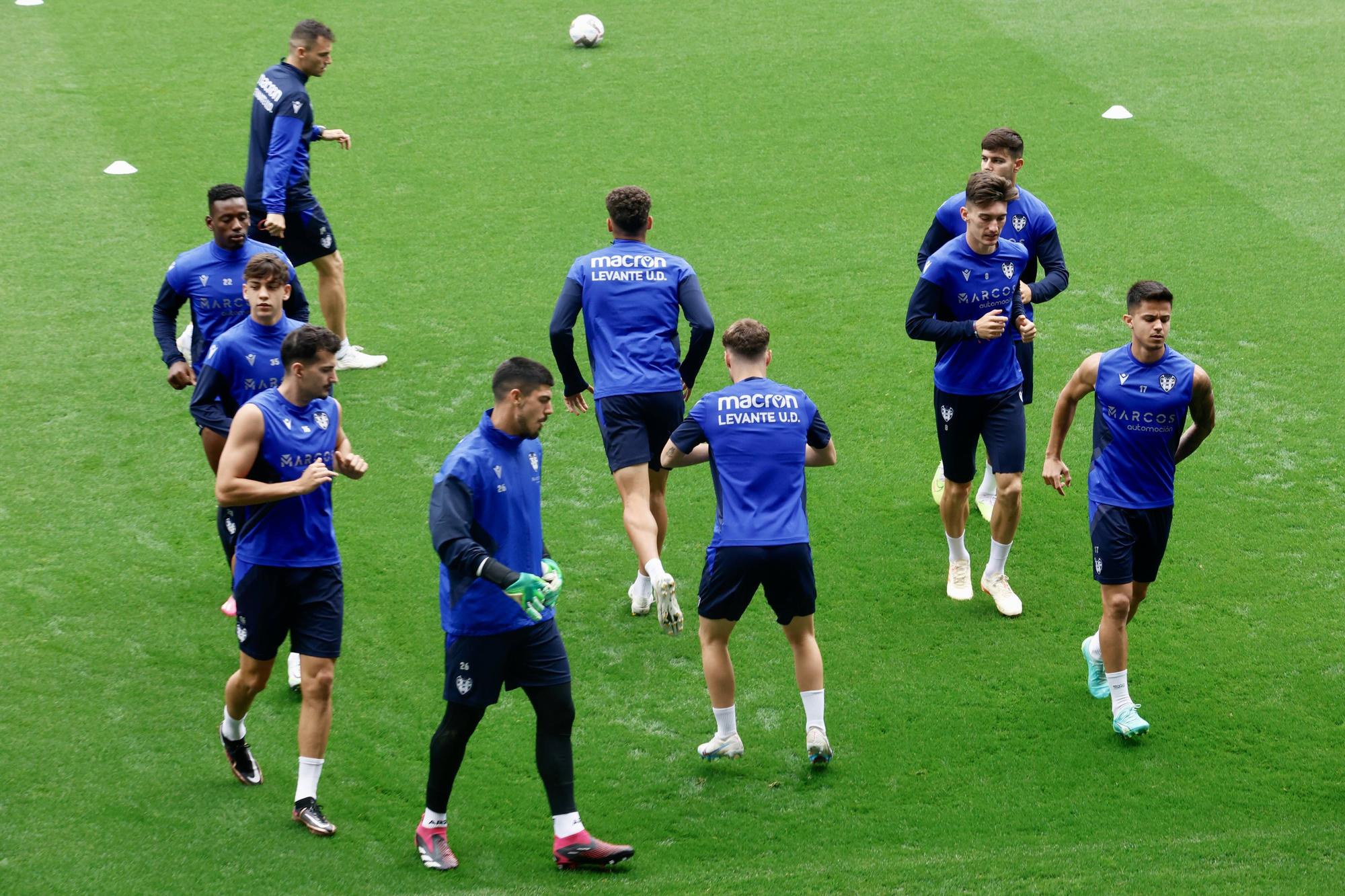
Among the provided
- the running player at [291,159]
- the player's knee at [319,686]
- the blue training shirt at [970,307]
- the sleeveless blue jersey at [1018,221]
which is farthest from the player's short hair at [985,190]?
the running player at [291,159]

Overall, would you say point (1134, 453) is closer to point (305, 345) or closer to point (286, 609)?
point (305, 345)

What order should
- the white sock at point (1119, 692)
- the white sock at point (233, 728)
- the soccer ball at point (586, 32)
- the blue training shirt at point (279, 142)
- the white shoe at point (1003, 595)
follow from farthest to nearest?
the soccer ball at point (586, 32), the blue training shirt at point (279, 142), the white shoe at point (1003, 595), the white sock at point (1119, 692), the white sock at point (233, 728)

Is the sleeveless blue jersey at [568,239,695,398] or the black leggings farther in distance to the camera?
the sleeveless blue jersey at [568,239,695,398]

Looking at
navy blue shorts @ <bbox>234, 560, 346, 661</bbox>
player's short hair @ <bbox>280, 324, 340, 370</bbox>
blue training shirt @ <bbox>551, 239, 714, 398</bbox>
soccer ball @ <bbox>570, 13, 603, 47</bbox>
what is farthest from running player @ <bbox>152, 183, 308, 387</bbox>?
A: soccer ball @ <bbox>570, 13, 603, 47</bbox>

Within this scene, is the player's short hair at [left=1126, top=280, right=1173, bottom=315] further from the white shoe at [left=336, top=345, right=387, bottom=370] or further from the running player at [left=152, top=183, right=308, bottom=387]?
the white shoe at [left=336, top=345, right=387, bottom=370]

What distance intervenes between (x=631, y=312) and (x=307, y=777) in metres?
2.97

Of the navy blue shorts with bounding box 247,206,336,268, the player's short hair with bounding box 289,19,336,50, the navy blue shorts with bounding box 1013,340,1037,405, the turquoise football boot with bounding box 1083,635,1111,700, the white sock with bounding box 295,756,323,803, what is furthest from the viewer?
the navy blue shorts with bounding box 247,206,336,268

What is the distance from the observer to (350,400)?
34.5 feet

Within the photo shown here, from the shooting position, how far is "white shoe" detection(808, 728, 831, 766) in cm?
647

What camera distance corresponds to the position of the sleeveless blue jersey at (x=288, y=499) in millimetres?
6066

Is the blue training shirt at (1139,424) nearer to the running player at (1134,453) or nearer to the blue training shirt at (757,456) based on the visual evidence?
the running player at (1134,453)

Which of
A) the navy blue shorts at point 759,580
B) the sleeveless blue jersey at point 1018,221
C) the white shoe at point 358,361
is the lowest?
the navy blue shorts at point 759,580

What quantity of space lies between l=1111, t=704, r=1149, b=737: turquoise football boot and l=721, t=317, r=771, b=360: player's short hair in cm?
241

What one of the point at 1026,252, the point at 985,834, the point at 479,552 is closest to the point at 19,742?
the point at 479,552
